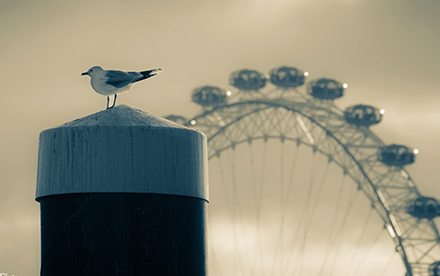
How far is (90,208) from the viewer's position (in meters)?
4.71

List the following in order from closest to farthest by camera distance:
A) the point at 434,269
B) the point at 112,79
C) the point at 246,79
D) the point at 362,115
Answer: the point at 112,79 < the point at 246,79 < the point at 362,115 < the point at 434,269

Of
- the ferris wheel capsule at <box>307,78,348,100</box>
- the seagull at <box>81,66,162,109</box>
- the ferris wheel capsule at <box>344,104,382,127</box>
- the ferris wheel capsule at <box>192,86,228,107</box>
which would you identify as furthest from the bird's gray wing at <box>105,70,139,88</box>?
the ferris wheel capsule at <box>344,104,382,127</box>

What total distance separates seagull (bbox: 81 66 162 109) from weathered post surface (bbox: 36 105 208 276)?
0.87 meters

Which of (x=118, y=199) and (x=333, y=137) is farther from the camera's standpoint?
(x=333, y=137)

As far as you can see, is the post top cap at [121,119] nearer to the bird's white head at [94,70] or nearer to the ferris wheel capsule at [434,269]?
the bird's white head at [94,70]

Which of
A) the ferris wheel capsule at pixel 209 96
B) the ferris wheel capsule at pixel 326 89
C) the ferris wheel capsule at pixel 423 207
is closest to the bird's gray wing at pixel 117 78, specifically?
the ferris wheel capsule at pixel 209 96

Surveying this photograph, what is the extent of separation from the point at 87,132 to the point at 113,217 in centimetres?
50

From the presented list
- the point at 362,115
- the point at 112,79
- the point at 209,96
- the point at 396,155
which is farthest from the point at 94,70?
the point at 396,155

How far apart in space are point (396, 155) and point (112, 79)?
5330 centimetres

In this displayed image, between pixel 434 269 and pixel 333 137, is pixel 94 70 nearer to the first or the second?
pixel 333 137

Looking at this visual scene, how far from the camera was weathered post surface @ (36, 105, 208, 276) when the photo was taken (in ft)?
15.4

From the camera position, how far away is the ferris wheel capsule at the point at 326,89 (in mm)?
52031

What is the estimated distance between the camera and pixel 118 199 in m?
4.70

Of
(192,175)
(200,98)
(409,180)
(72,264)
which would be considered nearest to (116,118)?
(192,175)
